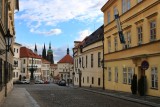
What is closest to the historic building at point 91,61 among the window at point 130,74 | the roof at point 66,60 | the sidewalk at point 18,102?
the window at point 130,74

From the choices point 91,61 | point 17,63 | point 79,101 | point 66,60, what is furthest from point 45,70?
point 79,101

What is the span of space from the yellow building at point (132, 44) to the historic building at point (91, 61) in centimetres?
790

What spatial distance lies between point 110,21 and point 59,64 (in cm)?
11699

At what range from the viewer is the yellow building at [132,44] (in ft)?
89.2

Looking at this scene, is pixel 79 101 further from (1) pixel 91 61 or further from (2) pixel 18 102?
(1) pixel 91 61

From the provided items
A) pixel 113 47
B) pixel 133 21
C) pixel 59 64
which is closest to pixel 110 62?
pixel 113 47

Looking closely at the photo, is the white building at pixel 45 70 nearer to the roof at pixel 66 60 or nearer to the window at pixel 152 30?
the roof at pixel 66 60

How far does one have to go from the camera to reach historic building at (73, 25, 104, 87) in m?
52.9

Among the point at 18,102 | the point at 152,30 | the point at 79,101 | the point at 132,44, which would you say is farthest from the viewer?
the point at 132,44

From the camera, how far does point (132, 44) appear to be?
32.8m

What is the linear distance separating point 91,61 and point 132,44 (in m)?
26.5

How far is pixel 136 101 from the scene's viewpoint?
23.8m

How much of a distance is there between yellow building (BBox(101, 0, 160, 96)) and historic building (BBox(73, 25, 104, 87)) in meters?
7.90

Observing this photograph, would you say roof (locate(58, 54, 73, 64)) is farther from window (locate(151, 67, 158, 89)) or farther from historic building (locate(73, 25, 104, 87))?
window (locate(151, 67, 158, 89))
